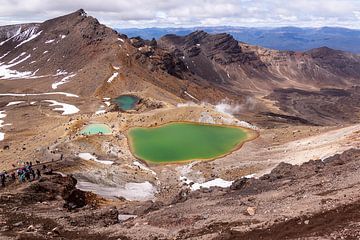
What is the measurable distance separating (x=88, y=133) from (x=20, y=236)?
136 ft

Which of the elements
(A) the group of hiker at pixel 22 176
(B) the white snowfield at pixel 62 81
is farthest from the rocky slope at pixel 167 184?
(B) the white snowfield at pixel 62 81

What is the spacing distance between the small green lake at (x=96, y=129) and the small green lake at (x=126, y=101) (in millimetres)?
43975

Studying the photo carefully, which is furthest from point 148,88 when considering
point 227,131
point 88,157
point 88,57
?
point 88,157

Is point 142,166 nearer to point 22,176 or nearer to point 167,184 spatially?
point 167,184

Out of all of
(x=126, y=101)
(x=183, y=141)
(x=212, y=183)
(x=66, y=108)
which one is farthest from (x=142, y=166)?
(x=126, y=101)

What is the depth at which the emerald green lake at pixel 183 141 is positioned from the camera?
60469 millimetres

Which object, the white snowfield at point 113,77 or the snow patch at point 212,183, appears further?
the white snowfield at point 113,77

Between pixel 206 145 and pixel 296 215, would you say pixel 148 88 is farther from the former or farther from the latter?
pixel 296 215

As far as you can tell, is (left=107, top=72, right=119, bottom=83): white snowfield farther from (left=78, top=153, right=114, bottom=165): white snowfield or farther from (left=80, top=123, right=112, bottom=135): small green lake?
(left=78, top=153, right=114, bottom=165): white snowfield

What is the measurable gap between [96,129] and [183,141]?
14.6 m

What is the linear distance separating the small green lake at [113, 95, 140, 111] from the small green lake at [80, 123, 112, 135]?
1731 inches

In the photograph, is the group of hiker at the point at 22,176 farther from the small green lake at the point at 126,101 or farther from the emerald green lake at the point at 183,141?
the small green lake at the point at 126,101

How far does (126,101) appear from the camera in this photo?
125m

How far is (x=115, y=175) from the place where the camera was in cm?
4981
